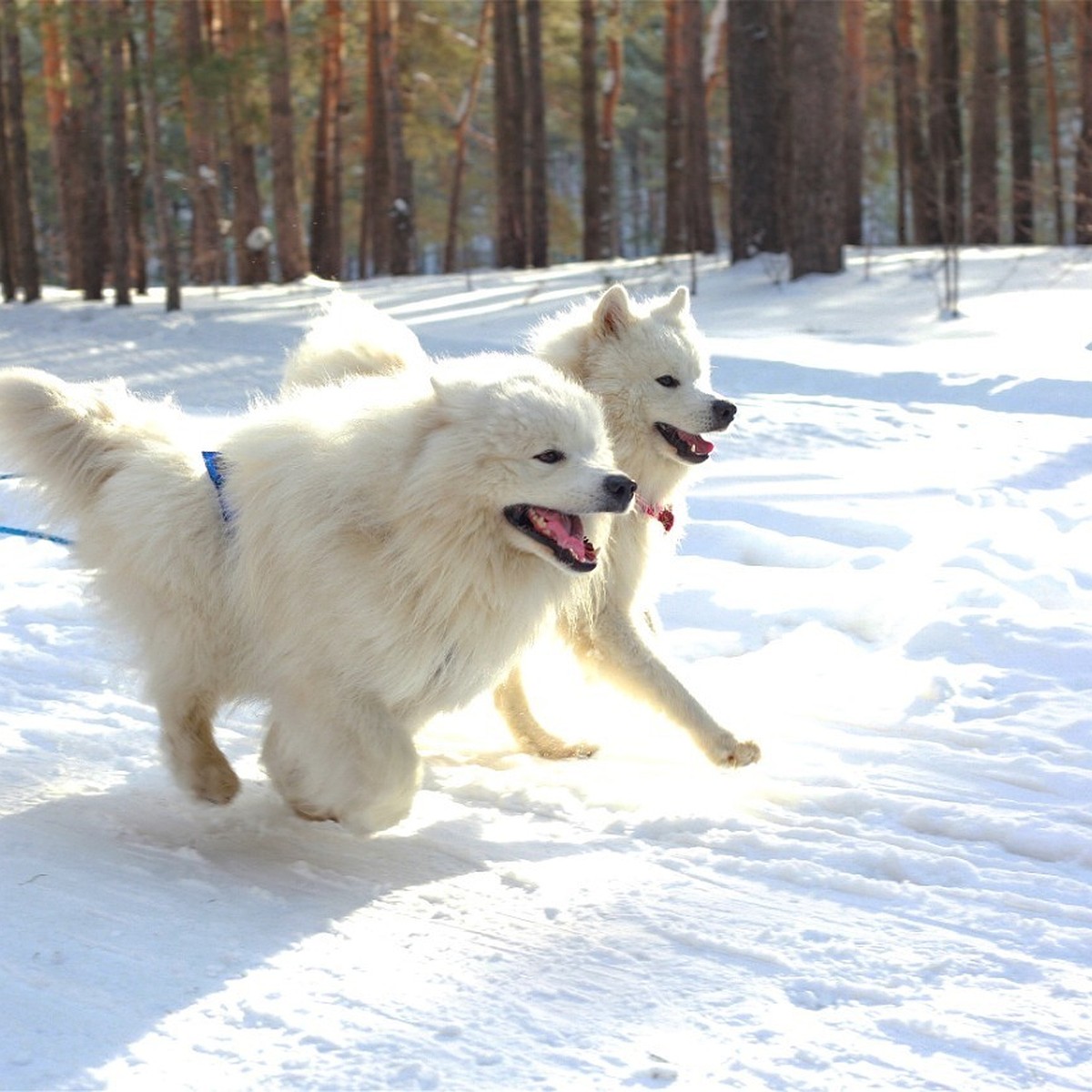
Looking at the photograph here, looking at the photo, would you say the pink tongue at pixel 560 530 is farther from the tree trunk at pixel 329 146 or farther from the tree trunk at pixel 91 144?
the tree trunk at pixel 329 146

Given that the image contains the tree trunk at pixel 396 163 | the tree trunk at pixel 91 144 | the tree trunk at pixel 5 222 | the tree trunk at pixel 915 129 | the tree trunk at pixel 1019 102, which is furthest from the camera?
the tree trunk at pixel 5 222

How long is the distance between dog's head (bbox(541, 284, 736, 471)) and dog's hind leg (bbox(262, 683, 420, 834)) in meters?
1.57

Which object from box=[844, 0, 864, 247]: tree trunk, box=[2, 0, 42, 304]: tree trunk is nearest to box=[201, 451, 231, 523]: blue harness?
box=[844, 0, 864, 247]: tree trunk

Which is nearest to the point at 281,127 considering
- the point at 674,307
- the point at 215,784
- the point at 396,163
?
the point at 396,163

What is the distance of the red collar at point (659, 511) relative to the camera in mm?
5191

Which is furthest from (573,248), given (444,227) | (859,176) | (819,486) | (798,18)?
(819,486)

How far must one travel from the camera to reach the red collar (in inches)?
204

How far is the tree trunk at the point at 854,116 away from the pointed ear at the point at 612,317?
21.0 meters

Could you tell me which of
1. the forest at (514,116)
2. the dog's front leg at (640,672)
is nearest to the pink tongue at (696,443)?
the dog's front leg at (640,672)

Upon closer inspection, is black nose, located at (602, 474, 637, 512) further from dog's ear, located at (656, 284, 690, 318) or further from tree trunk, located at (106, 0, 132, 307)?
tree trunk, located at (106, 0, 132, 307)

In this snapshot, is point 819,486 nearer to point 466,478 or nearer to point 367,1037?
point 466,478

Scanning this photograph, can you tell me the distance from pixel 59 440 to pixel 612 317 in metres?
1.93

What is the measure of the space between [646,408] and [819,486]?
152 inches

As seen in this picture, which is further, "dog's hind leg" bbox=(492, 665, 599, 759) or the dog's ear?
the dog's ear
